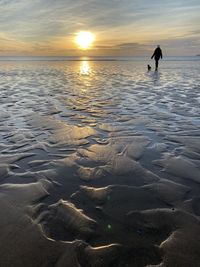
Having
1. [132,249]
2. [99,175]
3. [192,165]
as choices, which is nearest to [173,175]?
[192,165]

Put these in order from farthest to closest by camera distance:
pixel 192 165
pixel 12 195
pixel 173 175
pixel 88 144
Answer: pixel 88 144, pixel 192 165, pixel 173 175, pixel 12 195

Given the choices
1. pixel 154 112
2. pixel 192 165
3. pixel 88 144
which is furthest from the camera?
pixel 154 112

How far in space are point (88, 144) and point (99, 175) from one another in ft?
5.30

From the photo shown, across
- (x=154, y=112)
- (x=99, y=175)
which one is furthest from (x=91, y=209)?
(x=154, y=112)

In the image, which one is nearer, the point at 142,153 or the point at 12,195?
the point at 12,195

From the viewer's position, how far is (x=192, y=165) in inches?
192

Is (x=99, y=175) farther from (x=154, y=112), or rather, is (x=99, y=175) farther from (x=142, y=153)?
(x=154, y=112)

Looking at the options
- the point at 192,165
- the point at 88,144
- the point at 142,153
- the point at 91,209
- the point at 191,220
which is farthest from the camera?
the point at 88,144

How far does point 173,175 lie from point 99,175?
127 cm

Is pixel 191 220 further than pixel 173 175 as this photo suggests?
No

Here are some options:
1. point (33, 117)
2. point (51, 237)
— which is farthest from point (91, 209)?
point (33, 117)

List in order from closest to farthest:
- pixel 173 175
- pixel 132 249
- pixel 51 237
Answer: pixel 132 249, pixel 51 237, pixel 173 175

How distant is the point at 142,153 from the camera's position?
217 inches

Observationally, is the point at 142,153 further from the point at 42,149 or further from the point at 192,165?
the point at 42,149
